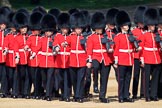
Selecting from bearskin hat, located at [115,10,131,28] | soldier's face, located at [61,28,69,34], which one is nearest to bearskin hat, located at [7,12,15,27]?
soldier's face, located at [61,28,69,34]

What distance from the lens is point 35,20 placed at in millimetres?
13000

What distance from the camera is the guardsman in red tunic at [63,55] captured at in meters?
12.5

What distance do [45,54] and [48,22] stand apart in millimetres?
652

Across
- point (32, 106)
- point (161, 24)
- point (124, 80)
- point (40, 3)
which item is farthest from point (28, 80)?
point (40, 3)

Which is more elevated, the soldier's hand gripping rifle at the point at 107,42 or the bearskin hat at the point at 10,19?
the bearskin hat at the point at 10,19

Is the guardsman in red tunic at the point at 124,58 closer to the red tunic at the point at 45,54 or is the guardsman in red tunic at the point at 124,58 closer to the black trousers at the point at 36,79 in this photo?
the red tunic at the point at 45,54

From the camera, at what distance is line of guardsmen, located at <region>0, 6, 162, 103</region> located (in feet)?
40.3

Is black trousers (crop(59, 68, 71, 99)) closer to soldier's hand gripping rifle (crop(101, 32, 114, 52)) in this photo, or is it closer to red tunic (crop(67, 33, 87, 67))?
red tunic (crop(67, 33, 87, 67))

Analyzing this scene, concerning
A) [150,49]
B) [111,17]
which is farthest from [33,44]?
[150,49]

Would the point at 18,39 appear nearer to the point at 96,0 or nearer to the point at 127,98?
the point at 127,98

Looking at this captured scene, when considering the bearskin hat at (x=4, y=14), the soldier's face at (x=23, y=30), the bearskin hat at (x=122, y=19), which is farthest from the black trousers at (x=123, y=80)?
the bearskin hat at (x=4, y=14)

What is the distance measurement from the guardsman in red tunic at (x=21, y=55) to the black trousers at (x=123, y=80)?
1941 mm

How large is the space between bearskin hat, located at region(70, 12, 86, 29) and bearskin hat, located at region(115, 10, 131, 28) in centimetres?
66

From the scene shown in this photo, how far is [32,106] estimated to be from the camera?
11.9 metres
